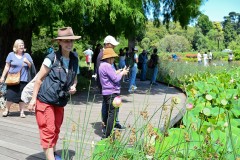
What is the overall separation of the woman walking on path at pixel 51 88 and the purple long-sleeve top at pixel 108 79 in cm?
121

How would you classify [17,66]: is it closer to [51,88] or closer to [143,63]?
[51,88]

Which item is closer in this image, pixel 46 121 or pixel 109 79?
pixel 46 121

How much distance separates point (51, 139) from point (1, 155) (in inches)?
40.8

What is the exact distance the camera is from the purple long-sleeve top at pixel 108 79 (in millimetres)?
5066

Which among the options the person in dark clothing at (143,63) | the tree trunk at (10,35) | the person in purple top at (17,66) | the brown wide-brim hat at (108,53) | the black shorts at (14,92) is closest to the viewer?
the brown wide-brim hat at (108,53)

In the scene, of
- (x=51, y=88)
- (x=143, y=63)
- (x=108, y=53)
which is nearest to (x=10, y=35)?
(x=108, y=53)

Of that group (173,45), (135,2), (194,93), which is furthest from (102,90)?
(173,45)

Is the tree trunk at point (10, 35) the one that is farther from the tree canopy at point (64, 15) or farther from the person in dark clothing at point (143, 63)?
the person in dark clothing at point (143, 63)

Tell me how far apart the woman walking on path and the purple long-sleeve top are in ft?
3.97

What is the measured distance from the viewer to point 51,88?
12.5 ft

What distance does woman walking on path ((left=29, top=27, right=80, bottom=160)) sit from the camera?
3.79 m

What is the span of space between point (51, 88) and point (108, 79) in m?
1.43

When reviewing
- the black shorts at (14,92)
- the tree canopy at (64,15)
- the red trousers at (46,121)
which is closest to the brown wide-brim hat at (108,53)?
the red trousers at (46,121)

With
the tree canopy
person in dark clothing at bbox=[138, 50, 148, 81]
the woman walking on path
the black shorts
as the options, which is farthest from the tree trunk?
the woman walking on path
